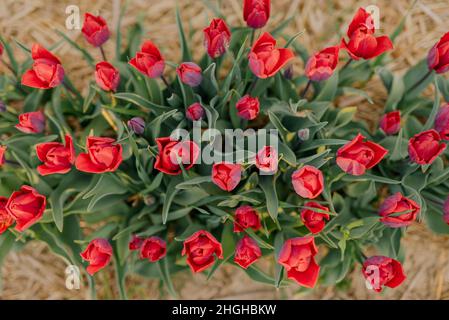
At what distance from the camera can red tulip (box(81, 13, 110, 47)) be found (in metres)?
0.88

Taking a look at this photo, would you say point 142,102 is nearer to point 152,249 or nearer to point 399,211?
point 152,249

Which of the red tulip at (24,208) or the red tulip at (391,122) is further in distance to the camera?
the red tulip at (391,122)

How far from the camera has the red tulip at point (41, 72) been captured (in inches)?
32.3

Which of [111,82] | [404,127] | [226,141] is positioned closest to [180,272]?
[226,141]

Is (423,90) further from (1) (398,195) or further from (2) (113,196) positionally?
(2) (113,196)

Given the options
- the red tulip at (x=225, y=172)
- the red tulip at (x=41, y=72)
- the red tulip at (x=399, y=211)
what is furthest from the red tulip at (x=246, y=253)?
the red tulip at (x=41, y=72)

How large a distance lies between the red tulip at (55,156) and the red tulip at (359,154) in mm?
463

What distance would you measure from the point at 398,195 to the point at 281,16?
545mm

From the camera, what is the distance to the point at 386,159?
3.30 ft

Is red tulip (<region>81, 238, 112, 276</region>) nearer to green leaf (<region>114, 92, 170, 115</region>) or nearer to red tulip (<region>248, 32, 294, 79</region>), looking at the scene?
green leaf (<region>114, 92, 170, 115</region>)

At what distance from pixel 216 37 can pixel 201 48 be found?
0.30 m

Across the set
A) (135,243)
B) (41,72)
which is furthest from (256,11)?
(135,243)

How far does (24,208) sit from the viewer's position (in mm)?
798

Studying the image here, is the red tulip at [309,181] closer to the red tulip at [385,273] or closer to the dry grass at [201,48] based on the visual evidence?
the red tulip at [385,273]
